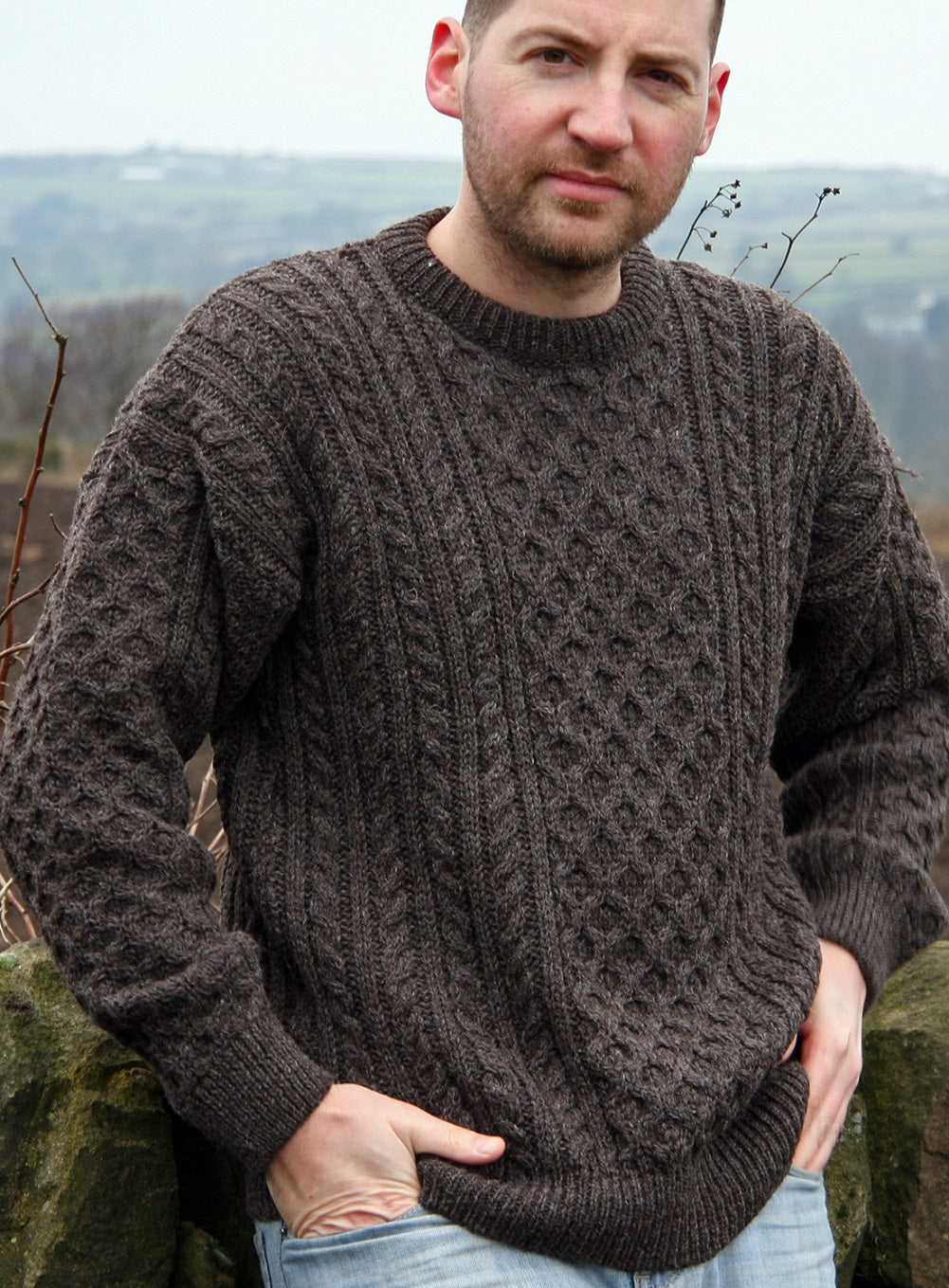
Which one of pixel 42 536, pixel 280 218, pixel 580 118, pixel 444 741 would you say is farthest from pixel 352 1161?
pixel 280 218

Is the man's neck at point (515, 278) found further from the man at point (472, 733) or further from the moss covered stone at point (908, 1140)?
the moss covered stone at point (908, 1140)

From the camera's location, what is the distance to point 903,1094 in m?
2.46

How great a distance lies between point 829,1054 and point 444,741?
76 cm

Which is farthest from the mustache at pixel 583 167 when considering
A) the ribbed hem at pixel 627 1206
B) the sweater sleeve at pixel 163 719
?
the ribbed hem at pixel 627 1206

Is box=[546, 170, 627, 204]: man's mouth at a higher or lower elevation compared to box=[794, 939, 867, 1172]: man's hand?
higher

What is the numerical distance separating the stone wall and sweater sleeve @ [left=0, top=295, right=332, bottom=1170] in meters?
0.24

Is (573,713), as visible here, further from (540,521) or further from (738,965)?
(738,965)

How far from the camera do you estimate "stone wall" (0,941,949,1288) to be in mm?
1980

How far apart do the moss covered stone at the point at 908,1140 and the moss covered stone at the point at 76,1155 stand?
1.18m

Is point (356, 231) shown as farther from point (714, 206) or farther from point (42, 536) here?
point (714, 206)

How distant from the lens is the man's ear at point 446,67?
6.84ft

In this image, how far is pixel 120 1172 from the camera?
2.03 m

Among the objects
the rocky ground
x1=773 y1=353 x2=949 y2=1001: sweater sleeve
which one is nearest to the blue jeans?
x1=773 y1=353 x2=949 y2=1001: sweater sleeve

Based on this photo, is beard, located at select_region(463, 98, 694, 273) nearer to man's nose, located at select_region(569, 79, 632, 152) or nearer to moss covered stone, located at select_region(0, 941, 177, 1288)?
man's nose, located at select_region(569, 79, 632, 152)
